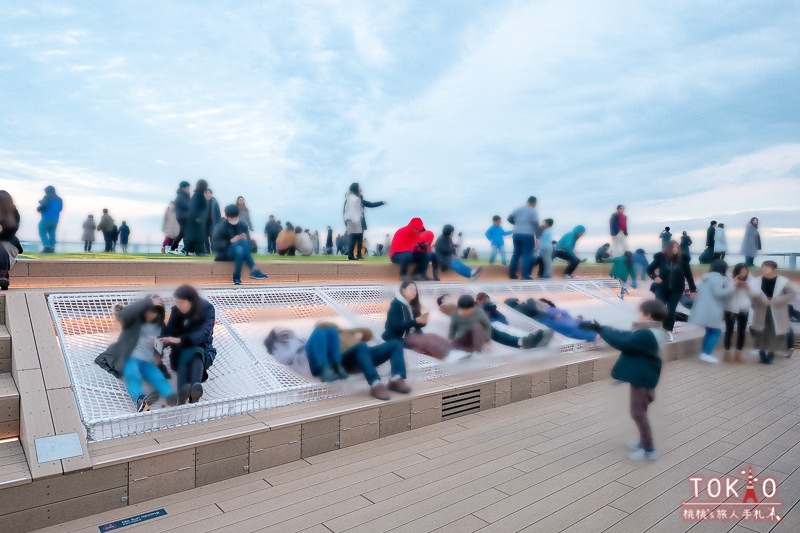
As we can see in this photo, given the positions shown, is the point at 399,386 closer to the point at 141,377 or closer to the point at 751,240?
the point at 141,377

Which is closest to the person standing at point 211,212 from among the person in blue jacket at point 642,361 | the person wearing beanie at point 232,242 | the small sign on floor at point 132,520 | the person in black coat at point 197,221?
the person in black coat at point 197,221

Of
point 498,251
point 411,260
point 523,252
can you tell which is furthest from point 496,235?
point 411,260

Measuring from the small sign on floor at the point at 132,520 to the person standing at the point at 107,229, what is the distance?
12729 millimetres

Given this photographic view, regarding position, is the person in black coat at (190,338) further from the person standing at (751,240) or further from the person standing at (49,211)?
the person standing at (751,240)

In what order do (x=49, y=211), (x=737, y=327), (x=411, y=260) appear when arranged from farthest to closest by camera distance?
(x=49, y=211)
(x=411, y=260)
(x=737, y=327)

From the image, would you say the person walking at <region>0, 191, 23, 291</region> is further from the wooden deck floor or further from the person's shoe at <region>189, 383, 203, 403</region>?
the wooden deck floor

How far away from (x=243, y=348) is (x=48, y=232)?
303 inches

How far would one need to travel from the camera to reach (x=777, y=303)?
7.10 m

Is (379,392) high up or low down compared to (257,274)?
down

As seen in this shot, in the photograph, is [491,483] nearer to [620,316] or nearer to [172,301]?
[172,301]

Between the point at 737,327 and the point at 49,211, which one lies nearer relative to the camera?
the point at 737,327

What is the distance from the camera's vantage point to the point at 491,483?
131 inches

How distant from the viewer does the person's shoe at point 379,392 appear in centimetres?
420

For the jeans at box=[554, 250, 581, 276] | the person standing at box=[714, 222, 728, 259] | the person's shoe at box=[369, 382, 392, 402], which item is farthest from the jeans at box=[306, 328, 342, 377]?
the person standing at box=[714, 222, 728, 259]
